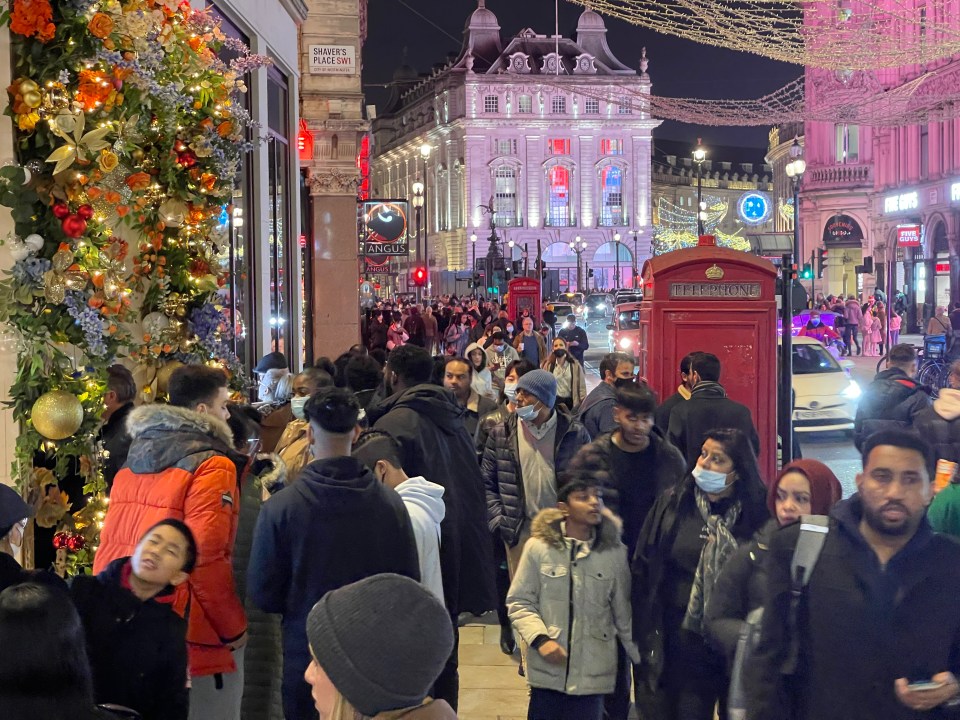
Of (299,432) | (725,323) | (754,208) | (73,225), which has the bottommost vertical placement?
(299,432)

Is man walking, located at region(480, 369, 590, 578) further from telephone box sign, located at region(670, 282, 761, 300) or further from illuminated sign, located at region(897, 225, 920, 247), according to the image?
illuminated sign, located at region(897, 225, 920, 247)

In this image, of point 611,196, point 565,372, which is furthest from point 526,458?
point 611,196

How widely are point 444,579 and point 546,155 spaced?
11531 centimetres

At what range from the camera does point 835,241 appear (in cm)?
6306

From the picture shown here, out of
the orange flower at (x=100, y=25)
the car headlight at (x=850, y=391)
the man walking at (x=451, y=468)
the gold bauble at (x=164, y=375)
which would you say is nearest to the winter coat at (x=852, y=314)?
the car headlight at (x=850, y=391)

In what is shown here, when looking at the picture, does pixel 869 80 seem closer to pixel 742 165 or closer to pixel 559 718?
pixel 559 718

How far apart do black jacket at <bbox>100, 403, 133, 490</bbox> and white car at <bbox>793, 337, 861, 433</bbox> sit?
44.0 ft

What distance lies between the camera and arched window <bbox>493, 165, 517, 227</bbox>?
118750 mm

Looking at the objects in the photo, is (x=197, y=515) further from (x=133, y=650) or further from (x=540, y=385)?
(x=540, y=385)

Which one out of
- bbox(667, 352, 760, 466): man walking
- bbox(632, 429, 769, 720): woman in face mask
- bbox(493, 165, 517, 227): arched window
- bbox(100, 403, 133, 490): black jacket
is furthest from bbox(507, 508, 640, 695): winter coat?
bbox(493, 165, 517, 227): arched window

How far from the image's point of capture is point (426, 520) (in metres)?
5.25

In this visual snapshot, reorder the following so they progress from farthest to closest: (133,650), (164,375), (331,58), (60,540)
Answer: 1. (331,58)
2. (164,375)
3. (60,540)
4. (133,650)

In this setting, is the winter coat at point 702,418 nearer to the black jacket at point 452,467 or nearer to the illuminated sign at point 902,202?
the black jacket at point 452,467

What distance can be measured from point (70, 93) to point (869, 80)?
163 ft
